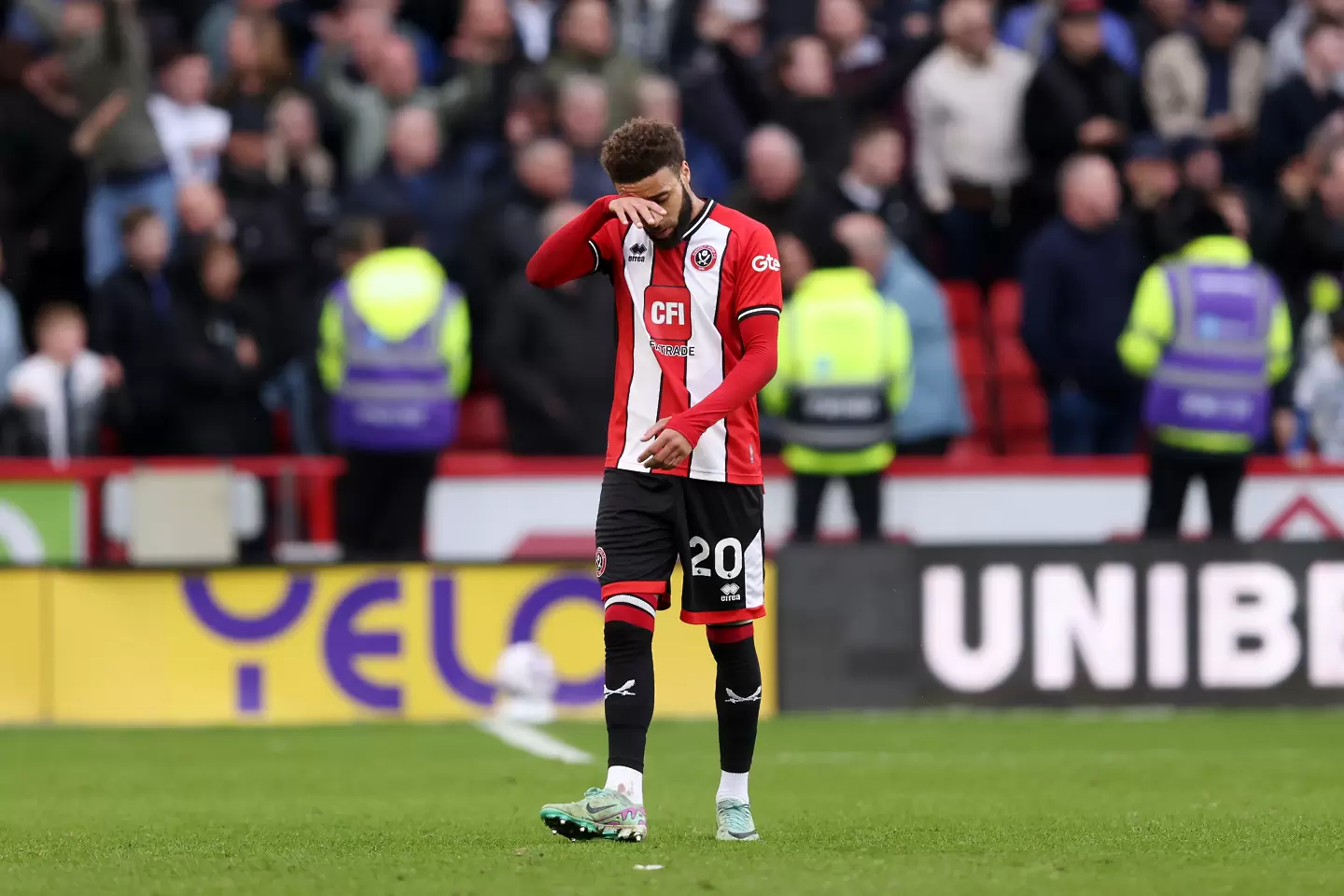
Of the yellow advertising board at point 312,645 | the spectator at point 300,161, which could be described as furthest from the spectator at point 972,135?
the yellow advertising board at point 312,645

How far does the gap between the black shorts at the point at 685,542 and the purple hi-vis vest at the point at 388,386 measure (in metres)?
6.13

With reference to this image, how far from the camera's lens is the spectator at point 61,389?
13031 millimetres

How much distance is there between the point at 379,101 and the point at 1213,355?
5.80m

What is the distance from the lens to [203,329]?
1330 centimetres

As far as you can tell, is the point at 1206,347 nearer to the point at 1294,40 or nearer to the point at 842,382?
the point at 842,382

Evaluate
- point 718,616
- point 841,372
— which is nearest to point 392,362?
point 841,372

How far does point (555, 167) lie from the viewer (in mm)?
13562

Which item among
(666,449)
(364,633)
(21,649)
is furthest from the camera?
(364,633)

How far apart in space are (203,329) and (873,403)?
399cm

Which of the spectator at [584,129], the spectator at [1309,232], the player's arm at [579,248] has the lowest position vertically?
the player's arm at [579,248]

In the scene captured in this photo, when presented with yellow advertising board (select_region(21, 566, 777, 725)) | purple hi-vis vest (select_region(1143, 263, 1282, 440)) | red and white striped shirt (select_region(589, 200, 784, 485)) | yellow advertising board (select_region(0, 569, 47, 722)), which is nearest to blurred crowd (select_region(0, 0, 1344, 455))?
purple hi-vis vest (select_region(1143, 263, 1282, 440))

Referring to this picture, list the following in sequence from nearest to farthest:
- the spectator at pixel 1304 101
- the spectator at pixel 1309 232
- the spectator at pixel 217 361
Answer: the spectator at pixel 217 361 < the spectator at pixel 1309 232 < the spectator at pixel 1304 101

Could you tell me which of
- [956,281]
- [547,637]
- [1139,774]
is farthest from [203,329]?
[1139,774]

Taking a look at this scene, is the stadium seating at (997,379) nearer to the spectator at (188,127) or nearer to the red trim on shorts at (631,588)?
the spectator at (188,127)
